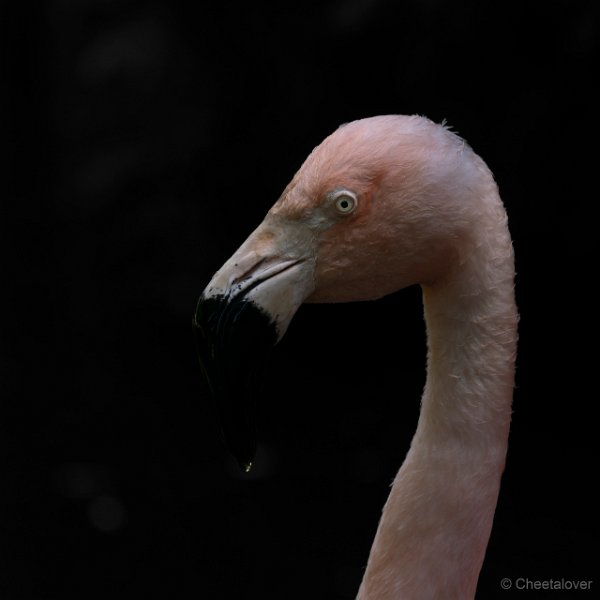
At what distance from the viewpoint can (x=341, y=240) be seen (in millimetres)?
1549

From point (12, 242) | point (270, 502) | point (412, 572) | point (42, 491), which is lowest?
point (270, 502)

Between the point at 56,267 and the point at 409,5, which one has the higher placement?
the point at 409,5

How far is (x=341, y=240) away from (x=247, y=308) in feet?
0.55

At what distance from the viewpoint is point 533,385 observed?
10.7 ft

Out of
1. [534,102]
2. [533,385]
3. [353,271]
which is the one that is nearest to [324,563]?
[533,385]

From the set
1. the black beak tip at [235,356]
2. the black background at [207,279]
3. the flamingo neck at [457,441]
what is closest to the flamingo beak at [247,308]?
the black beak tip at [235,356]

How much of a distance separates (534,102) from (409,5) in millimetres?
427

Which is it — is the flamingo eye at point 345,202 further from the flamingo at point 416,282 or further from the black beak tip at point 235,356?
the black beak tip at point 235,356

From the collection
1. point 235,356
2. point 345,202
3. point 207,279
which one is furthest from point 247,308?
point 207,279

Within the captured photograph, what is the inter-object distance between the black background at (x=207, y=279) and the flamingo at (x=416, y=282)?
1.42 meters

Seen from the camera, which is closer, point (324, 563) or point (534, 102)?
point (534, 102)

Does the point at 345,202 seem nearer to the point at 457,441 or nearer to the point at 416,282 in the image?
the point at 416,282

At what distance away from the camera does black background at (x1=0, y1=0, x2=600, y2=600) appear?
116 inches

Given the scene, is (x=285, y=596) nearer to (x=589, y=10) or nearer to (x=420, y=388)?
(x=420, y=388)
